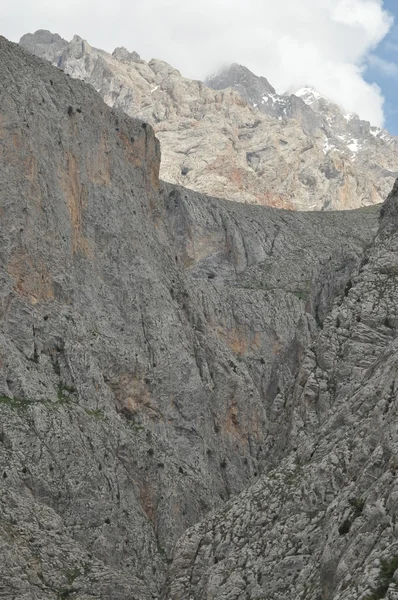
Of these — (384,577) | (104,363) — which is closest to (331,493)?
(384,577)

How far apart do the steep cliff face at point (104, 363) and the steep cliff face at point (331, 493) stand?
18.3 feet

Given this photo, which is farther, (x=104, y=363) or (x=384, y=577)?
(x=104, y=363)

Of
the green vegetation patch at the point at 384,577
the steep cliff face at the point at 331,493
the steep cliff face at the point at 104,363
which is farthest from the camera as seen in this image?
the steep cliff face at the point at 104,363

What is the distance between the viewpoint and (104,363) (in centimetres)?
9119

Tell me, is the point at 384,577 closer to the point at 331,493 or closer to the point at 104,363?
the point at 331,493

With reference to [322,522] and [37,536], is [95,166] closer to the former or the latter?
[37,536]

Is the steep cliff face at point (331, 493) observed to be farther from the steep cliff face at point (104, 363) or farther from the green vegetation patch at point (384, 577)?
the steep cliff face at point (104, 363)

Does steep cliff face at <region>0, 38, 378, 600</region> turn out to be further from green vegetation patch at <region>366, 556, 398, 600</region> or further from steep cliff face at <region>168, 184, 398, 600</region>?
green vegetation patch at <region>366, 556, 398, 600</region>

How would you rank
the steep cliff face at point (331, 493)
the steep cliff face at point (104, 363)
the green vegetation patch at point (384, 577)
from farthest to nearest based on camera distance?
1. the steep cliff face at point (104, 363)
2. the steep cliff face at point (331, 493)
3. the green vegetation patch at point (384, 577)

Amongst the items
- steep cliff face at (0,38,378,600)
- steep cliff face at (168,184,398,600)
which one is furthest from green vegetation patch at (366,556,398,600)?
steep cliff face at (0,38,378,600)

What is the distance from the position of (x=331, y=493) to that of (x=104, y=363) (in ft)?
155

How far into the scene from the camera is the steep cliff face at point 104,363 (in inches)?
2862

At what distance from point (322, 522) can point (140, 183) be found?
72.3 metres

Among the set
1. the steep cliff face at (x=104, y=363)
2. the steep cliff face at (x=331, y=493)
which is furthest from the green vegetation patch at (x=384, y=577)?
the steep cliff face at (x=104, y=363)
